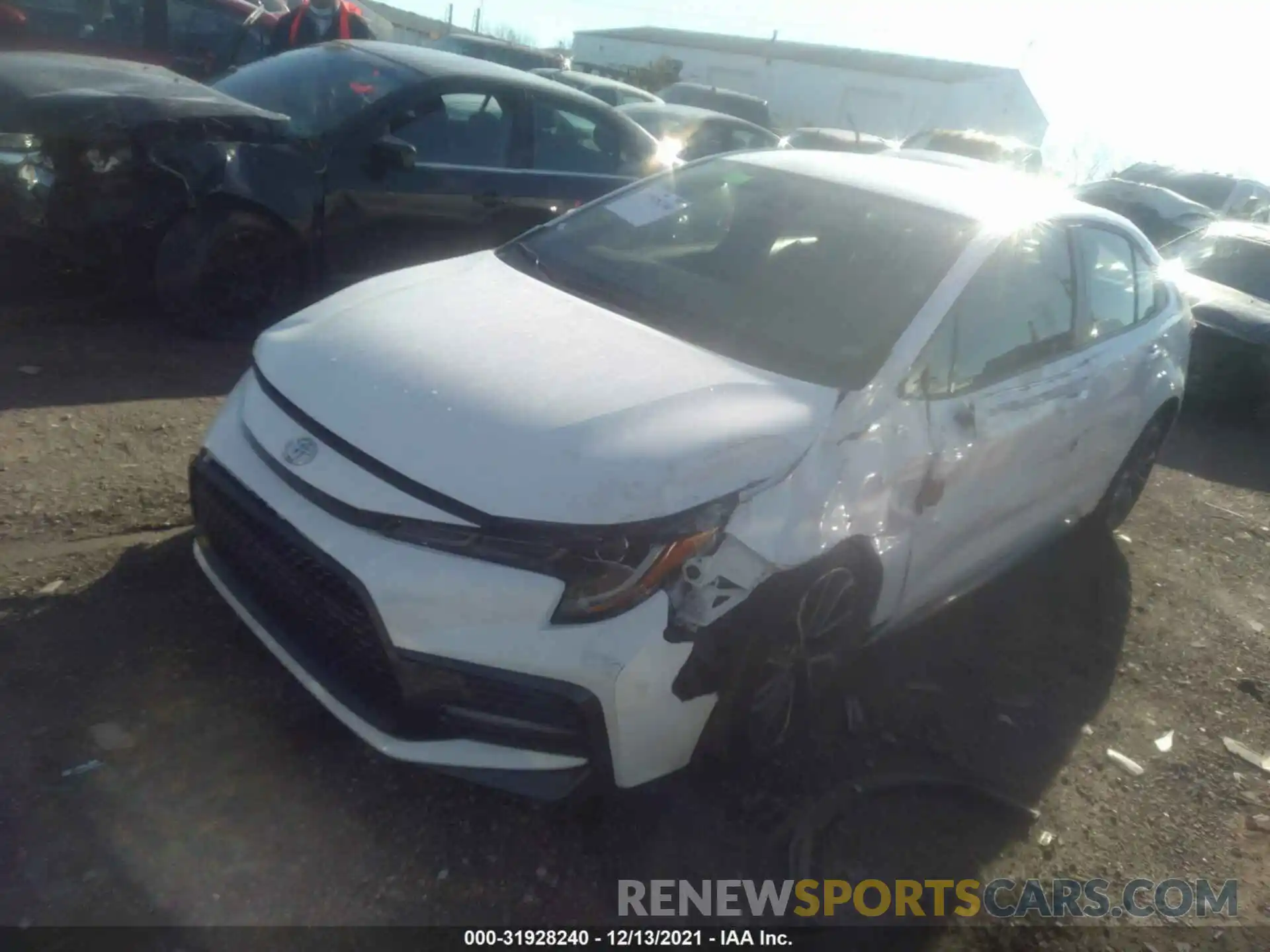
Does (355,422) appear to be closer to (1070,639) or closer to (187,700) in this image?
(187,700)

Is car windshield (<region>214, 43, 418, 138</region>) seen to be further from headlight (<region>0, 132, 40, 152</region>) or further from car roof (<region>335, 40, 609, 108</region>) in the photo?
headlight (<region>0, 132, 40, 152</region>)

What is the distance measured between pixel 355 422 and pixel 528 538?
591 millimetres

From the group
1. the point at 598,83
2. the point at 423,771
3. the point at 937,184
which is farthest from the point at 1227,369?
the point at 598,83

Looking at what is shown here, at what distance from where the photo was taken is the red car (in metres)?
8.29

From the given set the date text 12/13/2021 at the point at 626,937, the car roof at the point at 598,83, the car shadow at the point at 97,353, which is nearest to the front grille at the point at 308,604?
the date text 12/13/2021 at the point at 626,937

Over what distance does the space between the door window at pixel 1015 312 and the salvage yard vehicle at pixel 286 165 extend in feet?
10.5

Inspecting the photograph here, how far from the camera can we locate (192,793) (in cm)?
272

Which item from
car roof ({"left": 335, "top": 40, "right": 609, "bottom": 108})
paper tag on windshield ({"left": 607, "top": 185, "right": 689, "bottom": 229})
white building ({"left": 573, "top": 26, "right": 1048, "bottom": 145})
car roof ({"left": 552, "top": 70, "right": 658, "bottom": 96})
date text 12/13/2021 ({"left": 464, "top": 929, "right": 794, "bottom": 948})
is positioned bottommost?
white building ({"left": 573, "top": 26, "right": 1048, "bottom": 145})

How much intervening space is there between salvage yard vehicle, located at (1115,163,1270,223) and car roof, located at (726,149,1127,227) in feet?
56.7

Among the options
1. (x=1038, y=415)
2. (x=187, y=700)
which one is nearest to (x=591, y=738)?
(x=187, y=700)

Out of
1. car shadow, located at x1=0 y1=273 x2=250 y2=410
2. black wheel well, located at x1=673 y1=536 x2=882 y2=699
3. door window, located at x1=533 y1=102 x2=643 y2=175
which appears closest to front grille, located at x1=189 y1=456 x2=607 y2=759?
black wheel well, located at x1=673 y1=536 x2=882 y2=699

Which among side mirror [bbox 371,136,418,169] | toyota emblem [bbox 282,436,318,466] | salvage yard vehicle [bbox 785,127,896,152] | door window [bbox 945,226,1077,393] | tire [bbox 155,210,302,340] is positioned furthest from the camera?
salvage yard vehicle [bbox 785,127,896,152]

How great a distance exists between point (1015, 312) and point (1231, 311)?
5.85 metres

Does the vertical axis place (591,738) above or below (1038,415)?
below
